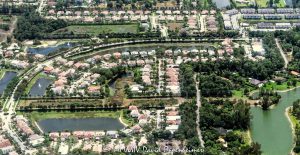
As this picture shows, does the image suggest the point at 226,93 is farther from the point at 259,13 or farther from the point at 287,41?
the point at 259,13

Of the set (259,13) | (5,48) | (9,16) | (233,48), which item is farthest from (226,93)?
(9,16)

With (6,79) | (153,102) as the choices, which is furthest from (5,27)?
(153,102)

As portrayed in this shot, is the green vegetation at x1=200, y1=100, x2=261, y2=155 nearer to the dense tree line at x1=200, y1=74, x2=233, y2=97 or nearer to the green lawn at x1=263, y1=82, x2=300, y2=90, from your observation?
the dense tree line at x1=200, y1=74, x2=233, y2=97

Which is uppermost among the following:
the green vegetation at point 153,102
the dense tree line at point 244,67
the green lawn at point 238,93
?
the dense tree line at point 244,67

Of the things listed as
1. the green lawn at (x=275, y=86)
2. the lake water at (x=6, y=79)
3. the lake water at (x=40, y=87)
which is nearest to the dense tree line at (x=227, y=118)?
the green lawn at (x=275, y=86)

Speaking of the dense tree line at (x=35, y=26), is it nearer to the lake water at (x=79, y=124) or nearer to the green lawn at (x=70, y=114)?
the green lawn at (x=70, y=114)

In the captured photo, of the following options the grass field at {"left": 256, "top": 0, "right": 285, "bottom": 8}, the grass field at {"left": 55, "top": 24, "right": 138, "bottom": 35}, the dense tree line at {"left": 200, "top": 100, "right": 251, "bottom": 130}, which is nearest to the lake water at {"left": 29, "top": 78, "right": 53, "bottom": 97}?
the grass field at {"left": 55, "top": 24, "right": 138, "bottom": 35}

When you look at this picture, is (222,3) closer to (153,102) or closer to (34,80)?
(153,102)
